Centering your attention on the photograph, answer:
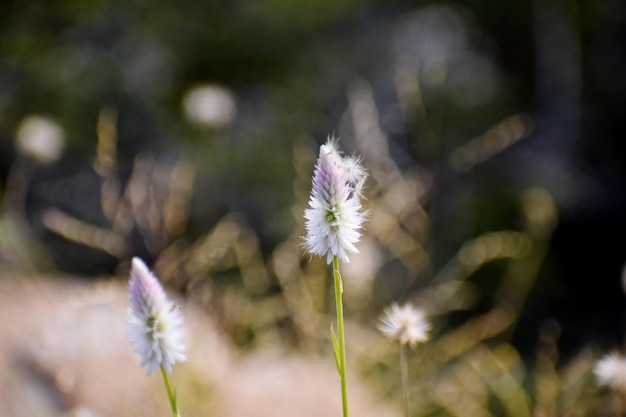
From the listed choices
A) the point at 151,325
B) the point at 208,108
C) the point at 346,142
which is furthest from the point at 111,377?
the point at 346,142

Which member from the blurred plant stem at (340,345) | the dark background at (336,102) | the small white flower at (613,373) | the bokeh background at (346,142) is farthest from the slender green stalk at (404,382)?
the dark background at (336,102)

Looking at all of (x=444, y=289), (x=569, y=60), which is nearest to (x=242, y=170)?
(x=444, y=289)

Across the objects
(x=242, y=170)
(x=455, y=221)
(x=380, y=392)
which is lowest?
(x=380, y=392)

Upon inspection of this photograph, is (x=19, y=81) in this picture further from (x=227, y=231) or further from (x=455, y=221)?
(x=455, y=221)

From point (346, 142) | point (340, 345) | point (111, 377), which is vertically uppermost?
point (346, 142)

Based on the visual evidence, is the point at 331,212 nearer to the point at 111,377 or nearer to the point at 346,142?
the point at 111,377

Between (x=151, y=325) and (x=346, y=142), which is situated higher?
(x=346, y=142)

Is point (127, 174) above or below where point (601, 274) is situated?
above
